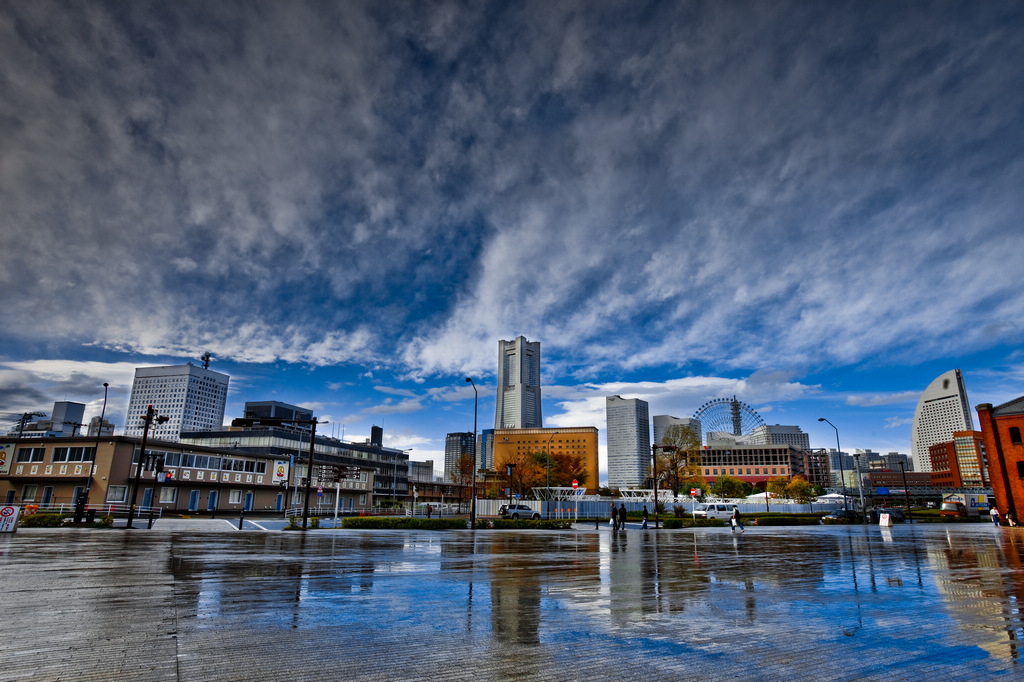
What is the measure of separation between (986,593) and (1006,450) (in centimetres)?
5940

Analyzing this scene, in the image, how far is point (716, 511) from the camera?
6047cm

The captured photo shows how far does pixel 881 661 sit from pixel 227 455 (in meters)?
66.9

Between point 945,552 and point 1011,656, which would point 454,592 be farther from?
point 945,552

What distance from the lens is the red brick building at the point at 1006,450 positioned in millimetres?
53906

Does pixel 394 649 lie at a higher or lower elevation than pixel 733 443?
lower

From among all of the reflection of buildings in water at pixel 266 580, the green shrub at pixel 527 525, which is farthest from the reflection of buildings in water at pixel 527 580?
the green shrub at pixel 527 525

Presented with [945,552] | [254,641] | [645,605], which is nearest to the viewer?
[254,641]

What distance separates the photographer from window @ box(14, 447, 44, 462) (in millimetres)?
54906

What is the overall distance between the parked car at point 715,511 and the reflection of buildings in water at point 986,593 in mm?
39665

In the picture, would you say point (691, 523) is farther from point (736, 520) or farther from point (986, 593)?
point (986, 593)

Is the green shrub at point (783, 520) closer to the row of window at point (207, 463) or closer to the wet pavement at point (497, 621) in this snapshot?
the wet pavement at point (497, 621)

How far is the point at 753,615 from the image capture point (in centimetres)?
853

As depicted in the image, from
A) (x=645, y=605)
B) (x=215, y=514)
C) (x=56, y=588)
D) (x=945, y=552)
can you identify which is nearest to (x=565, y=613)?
(x=645, y=605)

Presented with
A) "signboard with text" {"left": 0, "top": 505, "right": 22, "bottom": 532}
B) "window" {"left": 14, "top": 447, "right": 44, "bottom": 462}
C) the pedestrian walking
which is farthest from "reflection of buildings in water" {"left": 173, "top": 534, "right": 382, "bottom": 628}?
"window" {"left": 14, "top": 447, "right": 44, "bottom": 462}
